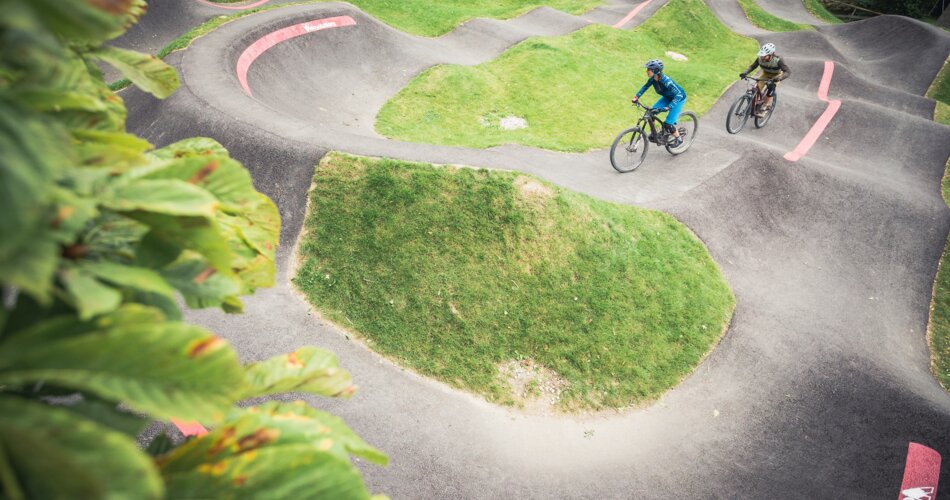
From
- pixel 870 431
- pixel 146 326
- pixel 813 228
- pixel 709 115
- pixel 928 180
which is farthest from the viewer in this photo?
pixel 709 115

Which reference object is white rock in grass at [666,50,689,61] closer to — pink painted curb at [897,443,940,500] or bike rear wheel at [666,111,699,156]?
bike rear wheel at [666,111,699,156]

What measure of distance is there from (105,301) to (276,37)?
56.2 feet

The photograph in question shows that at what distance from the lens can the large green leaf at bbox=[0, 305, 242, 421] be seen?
1.21 m

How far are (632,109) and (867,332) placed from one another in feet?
Answer: 35.3

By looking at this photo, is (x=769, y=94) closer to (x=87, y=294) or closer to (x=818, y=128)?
(x=818, y=128)

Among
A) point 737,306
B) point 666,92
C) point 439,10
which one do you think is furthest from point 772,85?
point 439,10

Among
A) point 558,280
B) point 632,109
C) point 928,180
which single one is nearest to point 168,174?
point 558,280

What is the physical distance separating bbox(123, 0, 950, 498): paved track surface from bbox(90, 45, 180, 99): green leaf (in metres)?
5.68

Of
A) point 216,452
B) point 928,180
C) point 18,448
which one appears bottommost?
point 928,180

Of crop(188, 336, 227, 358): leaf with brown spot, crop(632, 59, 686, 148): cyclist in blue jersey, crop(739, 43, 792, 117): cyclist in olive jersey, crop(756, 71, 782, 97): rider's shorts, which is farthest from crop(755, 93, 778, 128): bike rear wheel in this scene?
crop(188, 336, 227, 358): leaf with brown spot

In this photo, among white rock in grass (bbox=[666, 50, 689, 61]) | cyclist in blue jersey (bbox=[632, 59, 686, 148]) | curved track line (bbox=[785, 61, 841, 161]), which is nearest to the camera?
cyclist in blue jersey (bbox=[632, 59, 686, 148])

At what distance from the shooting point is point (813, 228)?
12070mm

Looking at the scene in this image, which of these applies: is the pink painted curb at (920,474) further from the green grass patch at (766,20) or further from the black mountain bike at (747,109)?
the green grass patch at (766,20)

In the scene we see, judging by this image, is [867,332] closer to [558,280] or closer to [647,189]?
[647,189]
